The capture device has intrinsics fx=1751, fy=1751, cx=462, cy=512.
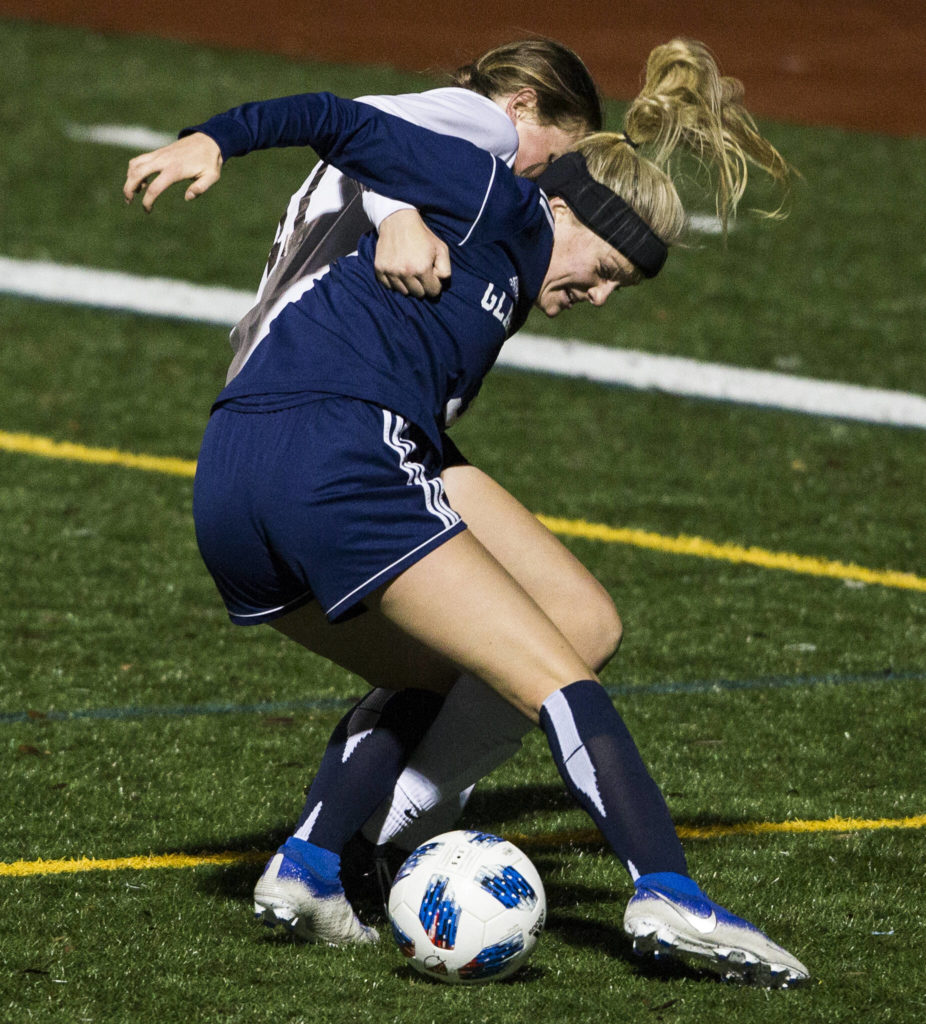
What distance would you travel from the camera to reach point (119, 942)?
3775mm

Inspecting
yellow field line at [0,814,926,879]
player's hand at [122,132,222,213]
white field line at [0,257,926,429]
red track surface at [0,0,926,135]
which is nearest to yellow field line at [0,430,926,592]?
white field line at [0,257,926,429]

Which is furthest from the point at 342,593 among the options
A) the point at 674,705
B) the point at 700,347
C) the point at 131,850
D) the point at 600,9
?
the point at 600,9

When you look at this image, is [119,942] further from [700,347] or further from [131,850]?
[700,347]

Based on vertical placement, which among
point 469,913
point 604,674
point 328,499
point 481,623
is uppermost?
point 328,499

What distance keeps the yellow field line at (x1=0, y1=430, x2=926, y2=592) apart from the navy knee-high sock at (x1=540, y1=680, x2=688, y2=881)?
359 cm

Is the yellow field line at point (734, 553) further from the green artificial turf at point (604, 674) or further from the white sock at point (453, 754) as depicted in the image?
the white sock at point (453, 754)

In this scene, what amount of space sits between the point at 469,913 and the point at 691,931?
478mm

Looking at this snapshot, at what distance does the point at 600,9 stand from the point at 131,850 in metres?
18.8

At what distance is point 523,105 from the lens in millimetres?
3994

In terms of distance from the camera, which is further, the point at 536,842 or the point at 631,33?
the point at 631,33

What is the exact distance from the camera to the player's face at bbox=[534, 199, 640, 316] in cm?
378

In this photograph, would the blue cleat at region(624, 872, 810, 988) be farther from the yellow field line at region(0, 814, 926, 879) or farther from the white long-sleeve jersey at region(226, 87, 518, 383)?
A: the white long-sleeve jersey at region(226, 87, 518, 383)

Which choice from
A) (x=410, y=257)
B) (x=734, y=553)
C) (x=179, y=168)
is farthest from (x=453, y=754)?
(x=734, y=553)

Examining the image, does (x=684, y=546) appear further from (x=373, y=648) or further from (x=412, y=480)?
(x=412, y=480)
